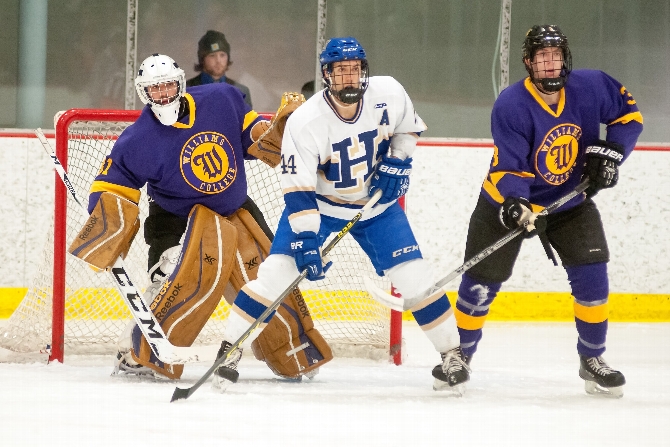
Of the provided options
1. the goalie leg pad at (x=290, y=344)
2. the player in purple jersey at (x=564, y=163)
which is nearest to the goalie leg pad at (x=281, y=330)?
the goalie leg pad at (x=290, y=344)

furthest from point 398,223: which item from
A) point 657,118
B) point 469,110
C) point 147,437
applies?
point 657,118

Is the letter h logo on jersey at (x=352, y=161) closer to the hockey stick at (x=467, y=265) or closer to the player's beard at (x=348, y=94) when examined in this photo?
the player's beard at (x=348, y=94)

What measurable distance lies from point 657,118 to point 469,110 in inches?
38.0

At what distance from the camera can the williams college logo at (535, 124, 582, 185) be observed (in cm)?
291

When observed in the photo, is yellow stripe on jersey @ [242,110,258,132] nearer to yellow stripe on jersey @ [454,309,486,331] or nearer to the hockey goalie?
the hockey goalie

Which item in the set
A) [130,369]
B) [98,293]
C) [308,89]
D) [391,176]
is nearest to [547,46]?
[391,176]

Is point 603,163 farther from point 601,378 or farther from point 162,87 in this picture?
point 162,87

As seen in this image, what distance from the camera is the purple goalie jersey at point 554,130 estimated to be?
2.90 m

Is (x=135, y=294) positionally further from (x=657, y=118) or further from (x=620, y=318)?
(x=657, y=118)

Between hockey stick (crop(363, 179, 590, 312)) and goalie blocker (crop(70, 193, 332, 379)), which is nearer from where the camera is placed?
hockey stick (crop(363, 179, 590, 312))

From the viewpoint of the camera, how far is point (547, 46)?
9.43 ft

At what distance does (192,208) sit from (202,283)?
242 mm

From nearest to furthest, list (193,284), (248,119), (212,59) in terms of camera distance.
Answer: (193,284) → (248,119) → (212,59)

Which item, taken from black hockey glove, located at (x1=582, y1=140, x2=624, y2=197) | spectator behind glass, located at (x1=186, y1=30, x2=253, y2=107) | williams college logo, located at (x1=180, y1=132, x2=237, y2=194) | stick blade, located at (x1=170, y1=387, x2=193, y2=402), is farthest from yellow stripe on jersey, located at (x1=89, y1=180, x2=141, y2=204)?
spectator behind glass, located at (x1=186, y1=30, x2=253, y2=107)
